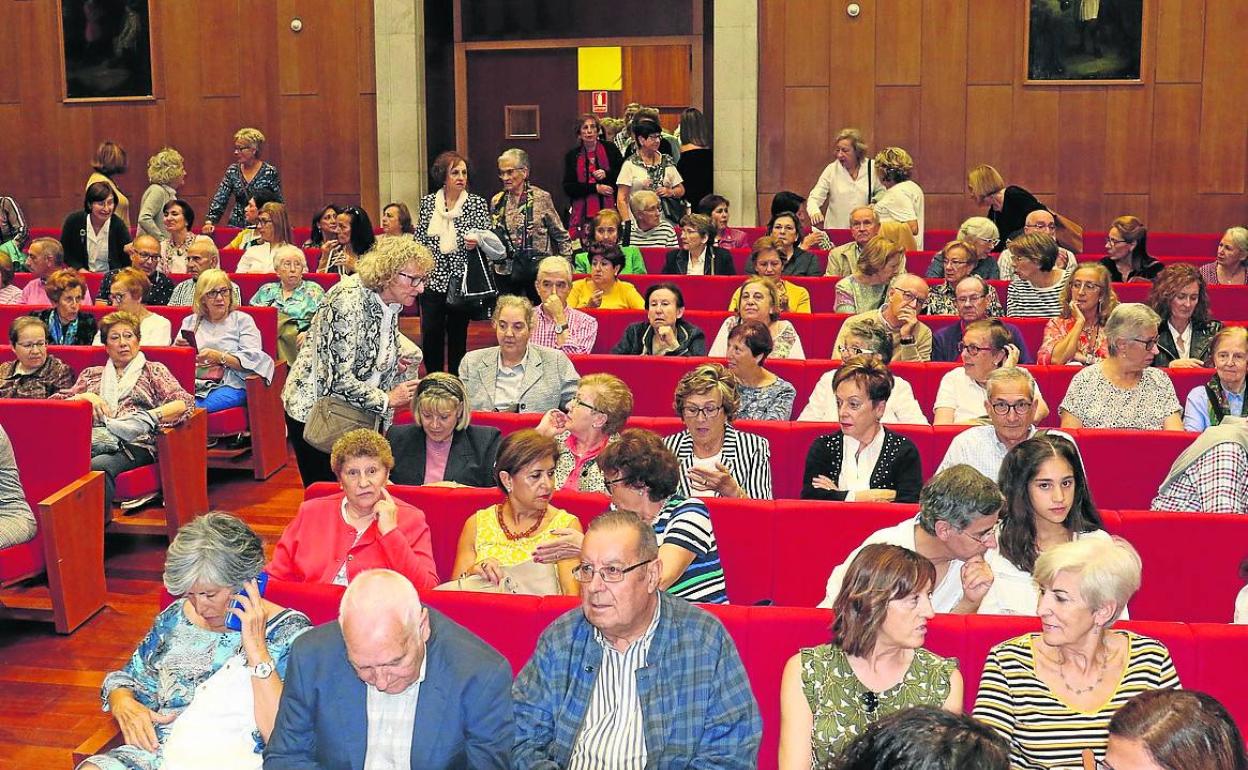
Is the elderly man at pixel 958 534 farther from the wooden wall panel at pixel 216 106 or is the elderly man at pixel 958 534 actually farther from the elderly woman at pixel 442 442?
the wooden wall panel at pixel 216 106

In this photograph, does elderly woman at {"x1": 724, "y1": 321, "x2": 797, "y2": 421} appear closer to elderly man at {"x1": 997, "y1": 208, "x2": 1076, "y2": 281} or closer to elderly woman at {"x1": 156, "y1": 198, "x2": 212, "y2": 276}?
elderly man at {"x1": 997, "y1": 208, "x2": 1076, "y2": 281}

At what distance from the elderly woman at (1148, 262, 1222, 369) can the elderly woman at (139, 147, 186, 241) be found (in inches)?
258

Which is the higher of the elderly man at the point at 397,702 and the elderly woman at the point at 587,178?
the elderly woman at the point at 587,178

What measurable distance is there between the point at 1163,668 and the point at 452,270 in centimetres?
478

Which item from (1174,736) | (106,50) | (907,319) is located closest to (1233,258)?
(907,319)

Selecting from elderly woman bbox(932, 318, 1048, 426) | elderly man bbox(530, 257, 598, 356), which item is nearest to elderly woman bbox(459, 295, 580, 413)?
elderly man bbox(530, 257, 598, 356)

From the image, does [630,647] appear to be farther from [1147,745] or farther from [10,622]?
[10,622]

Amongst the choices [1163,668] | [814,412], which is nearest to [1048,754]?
[1163,668]

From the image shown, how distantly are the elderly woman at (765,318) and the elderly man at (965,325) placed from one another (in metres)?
0.63

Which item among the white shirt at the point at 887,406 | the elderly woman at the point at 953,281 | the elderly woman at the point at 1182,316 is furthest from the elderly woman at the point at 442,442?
the elderly woman at the point at 1182,316

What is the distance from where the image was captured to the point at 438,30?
11367 millimetres

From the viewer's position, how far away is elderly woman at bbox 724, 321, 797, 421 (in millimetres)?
5215

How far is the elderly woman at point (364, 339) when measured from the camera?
193 inches

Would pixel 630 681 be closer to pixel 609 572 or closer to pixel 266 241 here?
pixel 609 572
